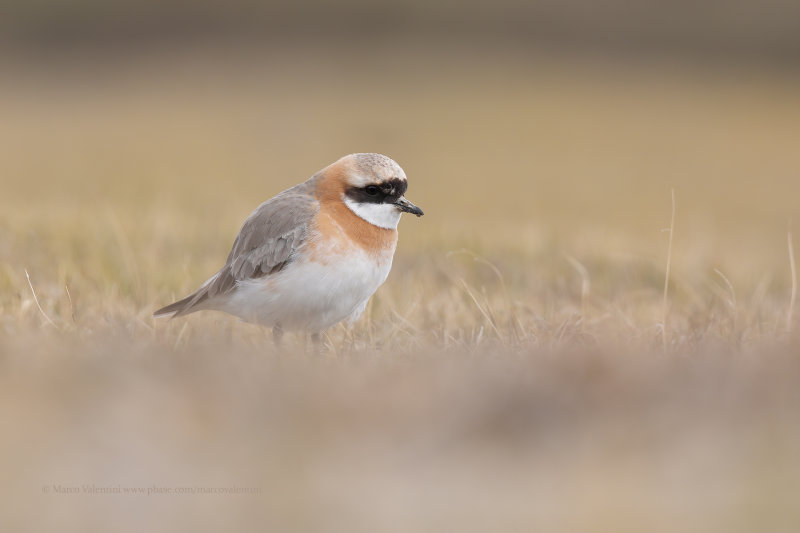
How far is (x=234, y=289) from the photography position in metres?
6.04

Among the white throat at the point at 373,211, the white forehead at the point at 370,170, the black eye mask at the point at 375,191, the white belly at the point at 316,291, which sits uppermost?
the white forehead at the point at 370,170

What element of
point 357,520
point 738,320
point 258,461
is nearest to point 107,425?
point 258,461

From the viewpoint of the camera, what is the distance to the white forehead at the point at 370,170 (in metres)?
5.80

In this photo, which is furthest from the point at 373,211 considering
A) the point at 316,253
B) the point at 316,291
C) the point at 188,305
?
the point at 188,305

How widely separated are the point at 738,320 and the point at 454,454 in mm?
3380

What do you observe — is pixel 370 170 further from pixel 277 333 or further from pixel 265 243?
pixel 277 333

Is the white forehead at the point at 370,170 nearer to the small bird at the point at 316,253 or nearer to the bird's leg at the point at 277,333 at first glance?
the small bird at the point at 316,253

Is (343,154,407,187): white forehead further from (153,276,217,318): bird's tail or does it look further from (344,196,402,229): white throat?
(153,276,217,318): bird's tail

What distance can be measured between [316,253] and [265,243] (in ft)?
1.61

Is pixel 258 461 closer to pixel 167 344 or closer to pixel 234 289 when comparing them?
pixel 167 344

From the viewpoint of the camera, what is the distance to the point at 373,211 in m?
5.84

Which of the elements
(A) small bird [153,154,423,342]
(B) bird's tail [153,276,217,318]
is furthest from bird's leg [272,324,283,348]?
(B) bird's tail [153,276,217,318]

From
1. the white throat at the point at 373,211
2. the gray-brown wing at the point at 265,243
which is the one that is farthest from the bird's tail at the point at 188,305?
the white throat at the point at 373,211

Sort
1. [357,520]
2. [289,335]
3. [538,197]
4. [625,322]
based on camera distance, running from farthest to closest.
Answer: [538,197]
[289,335]
[625,322]
[357,520]
